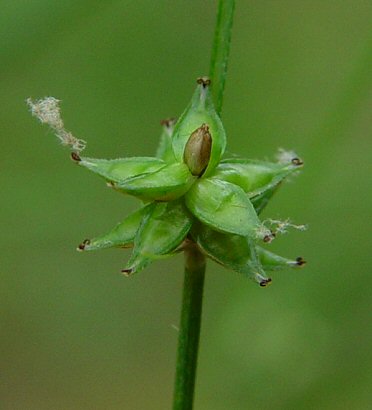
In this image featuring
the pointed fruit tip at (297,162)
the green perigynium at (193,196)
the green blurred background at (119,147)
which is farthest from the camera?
the green blurred background at (119,147)

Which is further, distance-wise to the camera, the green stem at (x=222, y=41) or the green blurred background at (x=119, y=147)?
the green blurred background at (x=119, y=147)

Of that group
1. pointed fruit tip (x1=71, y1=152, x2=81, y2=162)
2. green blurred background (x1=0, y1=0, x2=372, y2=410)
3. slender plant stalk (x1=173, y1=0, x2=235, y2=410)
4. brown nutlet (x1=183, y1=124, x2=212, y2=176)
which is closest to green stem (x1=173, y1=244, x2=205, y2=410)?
slender plant stalk (x1=173, y1=0, x2=235, y2=410)

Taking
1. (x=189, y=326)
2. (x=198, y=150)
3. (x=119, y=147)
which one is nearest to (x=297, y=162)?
(x=198, y=150)

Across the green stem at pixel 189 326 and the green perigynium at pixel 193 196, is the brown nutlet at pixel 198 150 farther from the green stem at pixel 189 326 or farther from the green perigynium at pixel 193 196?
the green stem at pixel 189 326

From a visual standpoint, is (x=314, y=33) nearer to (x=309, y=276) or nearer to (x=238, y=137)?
(x=238, y=137)

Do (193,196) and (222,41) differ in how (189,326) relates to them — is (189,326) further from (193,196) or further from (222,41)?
(222,41)

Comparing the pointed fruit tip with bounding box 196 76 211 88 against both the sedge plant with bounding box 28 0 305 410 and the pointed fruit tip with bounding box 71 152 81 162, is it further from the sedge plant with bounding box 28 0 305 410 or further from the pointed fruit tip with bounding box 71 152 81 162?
the pointed fruit tip with bounding box 71 152 81 162

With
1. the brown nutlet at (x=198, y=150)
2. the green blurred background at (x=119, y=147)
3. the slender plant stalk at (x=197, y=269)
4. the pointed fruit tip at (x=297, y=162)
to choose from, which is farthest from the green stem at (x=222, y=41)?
the green blurred background at (x=119, y=147)

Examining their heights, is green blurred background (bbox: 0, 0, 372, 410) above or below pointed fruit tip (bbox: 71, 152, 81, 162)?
above
